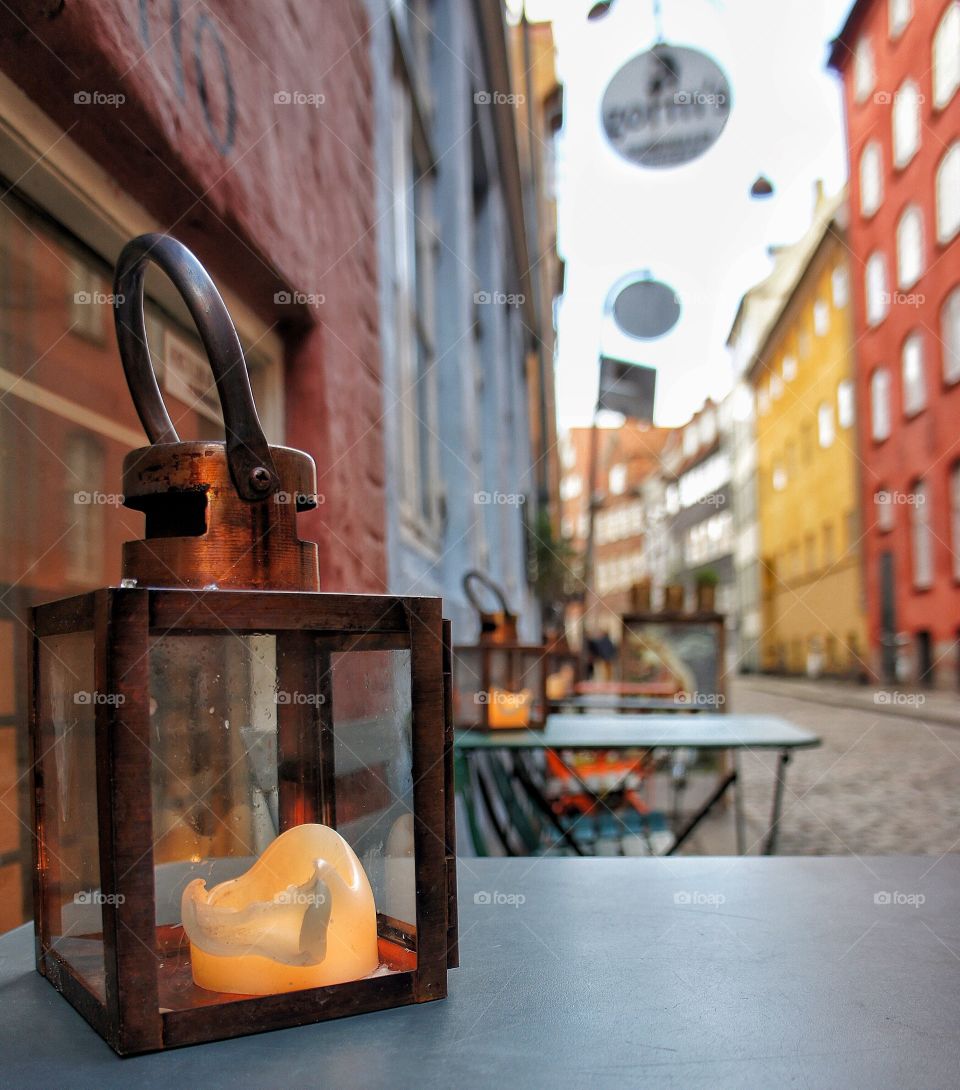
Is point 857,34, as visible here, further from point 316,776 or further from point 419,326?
point 316,776

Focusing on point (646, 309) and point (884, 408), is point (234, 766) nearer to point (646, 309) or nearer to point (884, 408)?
point (646, 309)

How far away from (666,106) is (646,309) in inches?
95.3

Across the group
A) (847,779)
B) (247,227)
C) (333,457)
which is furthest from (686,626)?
(247,227)

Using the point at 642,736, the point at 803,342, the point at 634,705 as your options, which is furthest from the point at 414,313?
the point at 803,342

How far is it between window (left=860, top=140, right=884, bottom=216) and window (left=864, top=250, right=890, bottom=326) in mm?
936

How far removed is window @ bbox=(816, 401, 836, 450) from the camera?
22725 mm

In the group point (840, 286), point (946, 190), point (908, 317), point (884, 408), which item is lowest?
point (884, 408)

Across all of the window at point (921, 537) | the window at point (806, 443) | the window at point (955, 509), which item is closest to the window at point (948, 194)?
the window at point (955, 509)

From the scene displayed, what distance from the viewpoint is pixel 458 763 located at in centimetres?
334

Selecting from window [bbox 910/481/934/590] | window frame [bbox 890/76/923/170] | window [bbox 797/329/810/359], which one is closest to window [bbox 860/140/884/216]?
window frame [bbox 890/76/923/170]

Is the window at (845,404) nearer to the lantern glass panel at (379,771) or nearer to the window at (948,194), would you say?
the window at (948,194)

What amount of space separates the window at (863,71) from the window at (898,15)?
1.38 metres

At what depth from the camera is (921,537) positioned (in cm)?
1706

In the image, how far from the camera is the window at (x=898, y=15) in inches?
656
